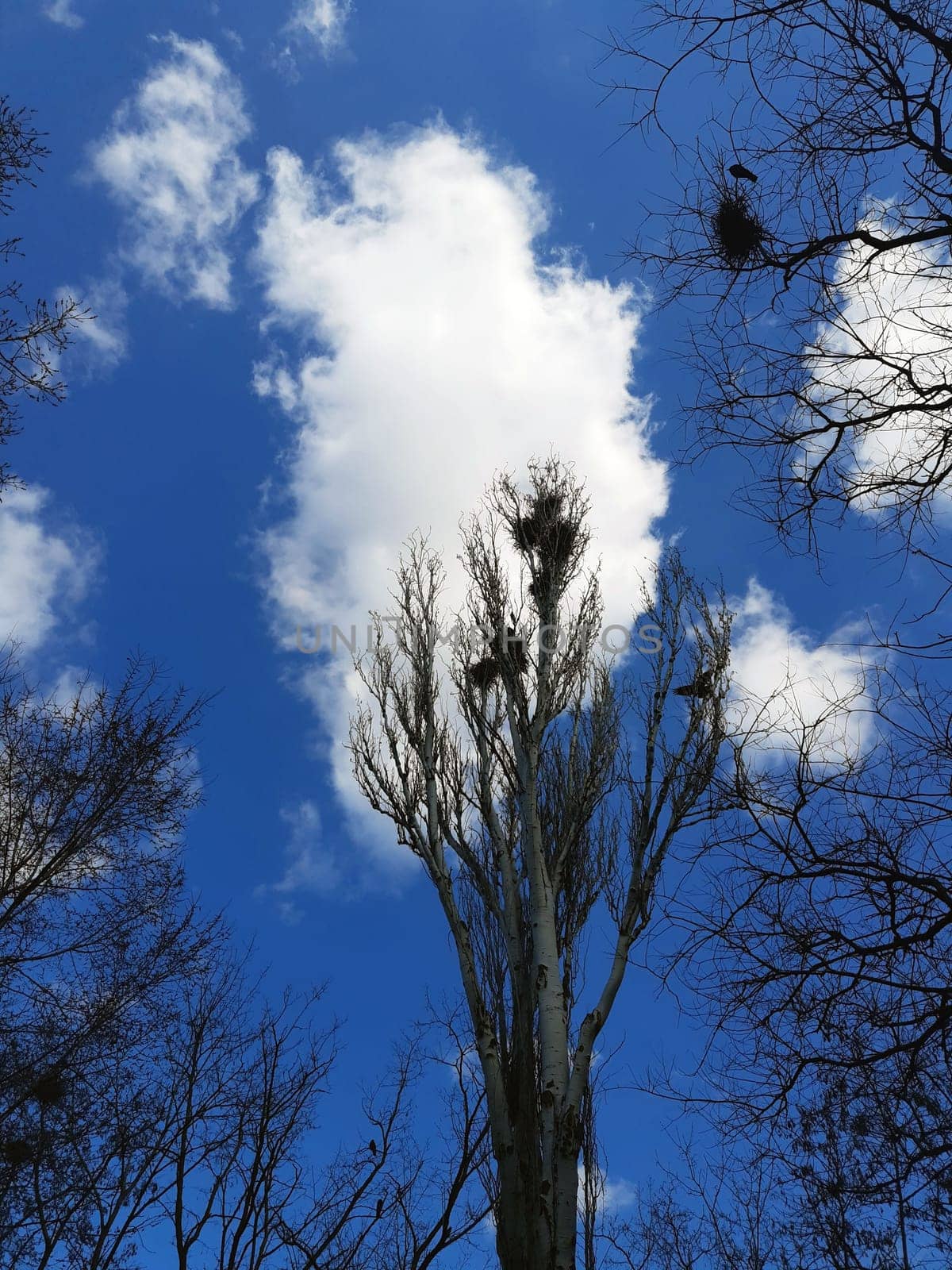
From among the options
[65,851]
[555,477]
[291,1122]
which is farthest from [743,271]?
[291,1122]

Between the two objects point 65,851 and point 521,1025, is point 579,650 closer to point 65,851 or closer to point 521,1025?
point 521,1025

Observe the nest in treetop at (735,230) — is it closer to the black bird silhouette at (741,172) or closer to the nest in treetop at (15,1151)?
the black bird silhouette at (741,172)

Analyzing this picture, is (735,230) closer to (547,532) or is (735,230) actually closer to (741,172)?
(741,172)

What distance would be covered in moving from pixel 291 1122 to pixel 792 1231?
4.14 meters

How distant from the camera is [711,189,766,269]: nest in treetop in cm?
336

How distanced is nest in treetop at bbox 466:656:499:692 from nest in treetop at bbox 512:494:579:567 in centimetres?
129

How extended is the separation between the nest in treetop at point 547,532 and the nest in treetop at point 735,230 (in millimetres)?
5917

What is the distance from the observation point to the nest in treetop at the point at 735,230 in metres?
3.36

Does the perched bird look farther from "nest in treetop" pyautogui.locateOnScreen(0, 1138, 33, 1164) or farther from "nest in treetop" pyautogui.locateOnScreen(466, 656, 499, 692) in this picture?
"nest in treetop" pyautogui.locateOnScreen(0, 1138, 33, 1164)

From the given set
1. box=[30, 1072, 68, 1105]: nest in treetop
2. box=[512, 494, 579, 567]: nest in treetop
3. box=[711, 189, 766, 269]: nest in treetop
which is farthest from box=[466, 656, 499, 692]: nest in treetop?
box=[711, 189, 766, 269]: nest in treetop

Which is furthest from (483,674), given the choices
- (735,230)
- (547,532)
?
(735,230)

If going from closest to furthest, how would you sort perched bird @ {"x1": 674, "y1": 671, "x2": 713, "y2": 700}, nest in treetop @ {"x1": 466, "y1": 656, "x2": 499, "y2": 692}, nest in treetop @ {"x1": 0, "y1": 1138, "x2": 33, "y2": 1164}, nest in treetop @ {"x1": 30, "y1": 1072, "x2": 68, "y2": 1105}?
nest in treetop @ {"x1": 0, "y1": 1138, "x2": 33, "y2": 1164} → nest in treetop @ {"x1": 30, "y1": 1072, "x2": 68, "y2": 1105} → perched bird @ {"x1": 674, "y1": 671, "x2": 713, "y2": 700} → nest in treetop @ {"x1": 466, "y1": 656, "x2": 499, "y2": 692}

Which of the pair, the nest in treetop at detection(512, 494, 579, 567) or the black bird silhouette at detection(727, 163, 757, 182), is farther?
the nest in treetop at detection(512, 494, 579, 567)

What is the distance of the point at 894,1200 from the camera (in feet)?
10.2
